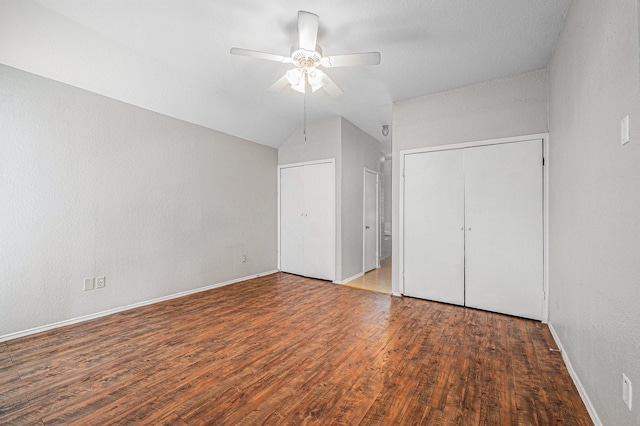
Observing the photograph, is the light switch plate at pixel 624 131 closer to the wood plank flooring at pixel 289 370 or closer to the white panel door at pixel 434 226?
the wood plank flooring at pixel 289 370

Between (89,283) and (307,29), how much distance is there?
10.7ft

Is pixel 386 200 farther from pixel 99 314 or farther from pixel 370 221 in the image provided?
pixel 99 314

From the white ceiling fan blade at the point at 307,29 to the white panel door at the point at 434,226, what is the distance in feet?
6.92

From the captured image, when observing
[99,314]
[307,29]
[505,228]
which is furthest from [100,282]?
[505,228]

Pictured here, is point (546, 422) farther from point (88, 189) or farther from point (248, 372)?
point (88, 189)

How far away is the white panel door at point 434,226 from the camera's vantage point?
11.1 ft

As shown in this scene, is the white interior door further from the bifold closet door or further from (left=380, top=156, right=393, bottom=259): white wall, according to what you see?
(left=380, top=156, right=393, bottom=259): white wall

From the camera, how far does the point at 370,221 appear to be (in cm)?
534

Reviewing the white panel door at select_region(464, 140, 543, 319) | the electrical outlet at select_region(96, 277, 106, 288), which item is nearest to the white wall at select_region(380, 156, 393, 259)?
the white panel door at select_region(464, 140, 543, 319)

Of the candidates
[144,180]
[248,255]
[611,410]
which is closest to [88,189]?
[144,180]

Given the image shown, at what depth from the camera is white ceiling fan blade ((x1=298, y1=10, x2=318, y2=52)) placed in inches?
77.1

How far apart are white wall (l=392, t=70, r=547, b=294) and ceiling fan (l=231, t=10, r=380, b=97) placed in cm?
162

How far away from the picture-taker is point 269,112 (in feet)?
14.3

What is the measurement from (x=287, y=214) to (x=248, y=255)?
3.44ft
